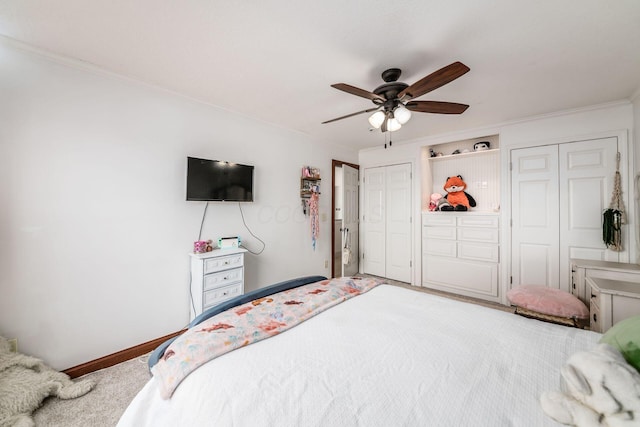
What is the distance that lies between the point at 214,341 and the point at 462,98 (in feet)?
9.75

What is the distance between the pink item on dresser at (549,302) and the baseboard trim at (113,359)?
347 cm

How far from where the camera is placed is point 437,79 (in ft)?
5.38

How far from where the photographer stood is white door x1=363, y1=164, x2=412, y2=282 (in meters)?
4.20

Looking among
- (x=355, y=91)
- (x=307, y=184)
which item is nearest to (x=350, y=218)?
(x=307, y=184)

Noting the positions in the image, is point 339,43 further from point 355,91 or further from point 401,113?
point 401,113

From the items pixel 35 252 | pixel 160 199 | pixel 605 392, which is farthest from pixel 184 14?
pixel 605 392

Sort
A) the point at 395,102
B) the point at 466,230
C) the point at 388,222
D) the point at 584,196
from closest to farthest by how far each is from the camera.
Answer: the point at 395,102
the point at 584,196
the point at 466,230
the point at 388,222

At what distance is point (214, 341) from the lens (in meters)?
1.13

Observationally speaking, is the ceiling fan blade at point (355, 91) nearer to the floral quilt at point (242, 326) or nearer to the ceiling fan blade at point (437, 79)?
the ceiling fan blade at point (437, 79)

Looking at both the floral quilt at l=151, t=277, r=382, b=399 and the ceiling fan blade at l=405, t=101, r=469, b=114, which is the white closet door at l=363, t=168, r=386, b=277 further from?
the floral quilt at l=151, t=277, r=382, b=399

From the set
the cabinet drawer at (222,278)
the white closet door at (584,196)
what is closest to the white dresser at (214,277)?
the cabinet drawer at (222,278)

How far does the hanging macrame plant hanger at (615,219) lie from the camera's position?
2.61 m

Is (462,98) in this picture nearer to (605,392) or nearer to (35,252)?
(605,392)

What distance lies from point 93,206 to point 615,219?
497 cm
